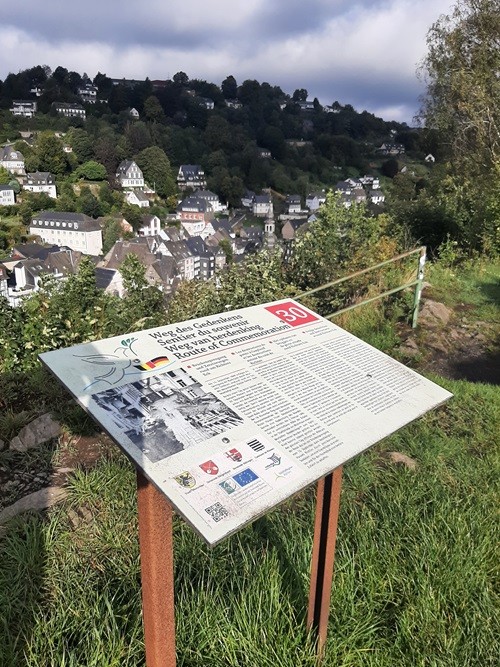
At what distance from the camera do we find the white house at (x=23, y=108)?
69338 mm

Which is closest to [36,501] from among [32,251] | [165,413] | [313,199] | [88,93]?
[165,413]

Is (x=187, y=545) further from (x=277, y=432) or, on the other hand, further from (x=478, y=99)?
(x=478, y=99)

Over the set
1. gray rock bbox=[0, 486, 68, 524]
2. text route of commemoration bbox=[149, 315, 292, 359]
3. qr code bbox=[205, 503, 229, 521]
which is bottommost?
gray rock bbox=[0, 486, 68, 524]

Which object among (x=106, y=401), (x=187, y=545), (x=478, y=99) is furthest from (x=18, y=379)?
(x=478, y=99)

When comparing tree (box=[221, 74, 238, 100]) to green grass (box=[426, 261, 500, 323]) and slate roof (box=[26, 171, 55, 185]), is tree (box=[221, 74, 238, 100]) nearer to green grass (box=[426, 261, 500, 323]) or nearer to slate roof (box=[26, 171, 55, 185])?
slate roof (box=[26, 171, 55, 185])

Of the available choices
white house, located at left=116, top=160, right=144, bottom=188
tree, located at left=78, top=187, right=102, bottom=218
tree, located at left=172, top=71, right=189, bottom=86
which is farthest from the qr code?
tree, located at left=172, top=71, right=189, bottom=86

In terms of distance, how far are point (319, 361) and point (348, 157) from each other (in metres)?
74.0

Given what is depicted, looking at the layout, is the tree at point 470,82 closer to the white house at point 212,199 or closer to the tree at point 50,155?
the white house at point 212,199

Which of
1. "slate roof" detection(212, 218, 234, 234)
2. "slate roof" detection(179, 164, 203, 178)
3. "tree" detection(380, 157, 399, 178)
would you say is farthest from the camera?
"tree" detection(380, 157, 399, 178)

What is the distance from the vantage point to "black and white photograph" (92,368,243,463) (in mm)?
1263

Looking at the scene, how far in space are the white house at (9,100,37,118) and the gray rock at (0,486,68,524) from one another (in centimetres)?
7816

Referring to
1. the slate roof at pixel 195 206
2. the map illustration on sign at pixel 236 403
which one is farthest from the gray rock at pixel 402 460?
the slate roof at pixel 195 206

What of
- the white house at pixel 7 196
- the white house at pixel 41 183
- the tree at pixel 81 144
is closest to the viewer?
the white house at pixel 7 196

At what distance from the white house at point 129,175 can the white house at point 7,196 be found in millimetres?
12179
